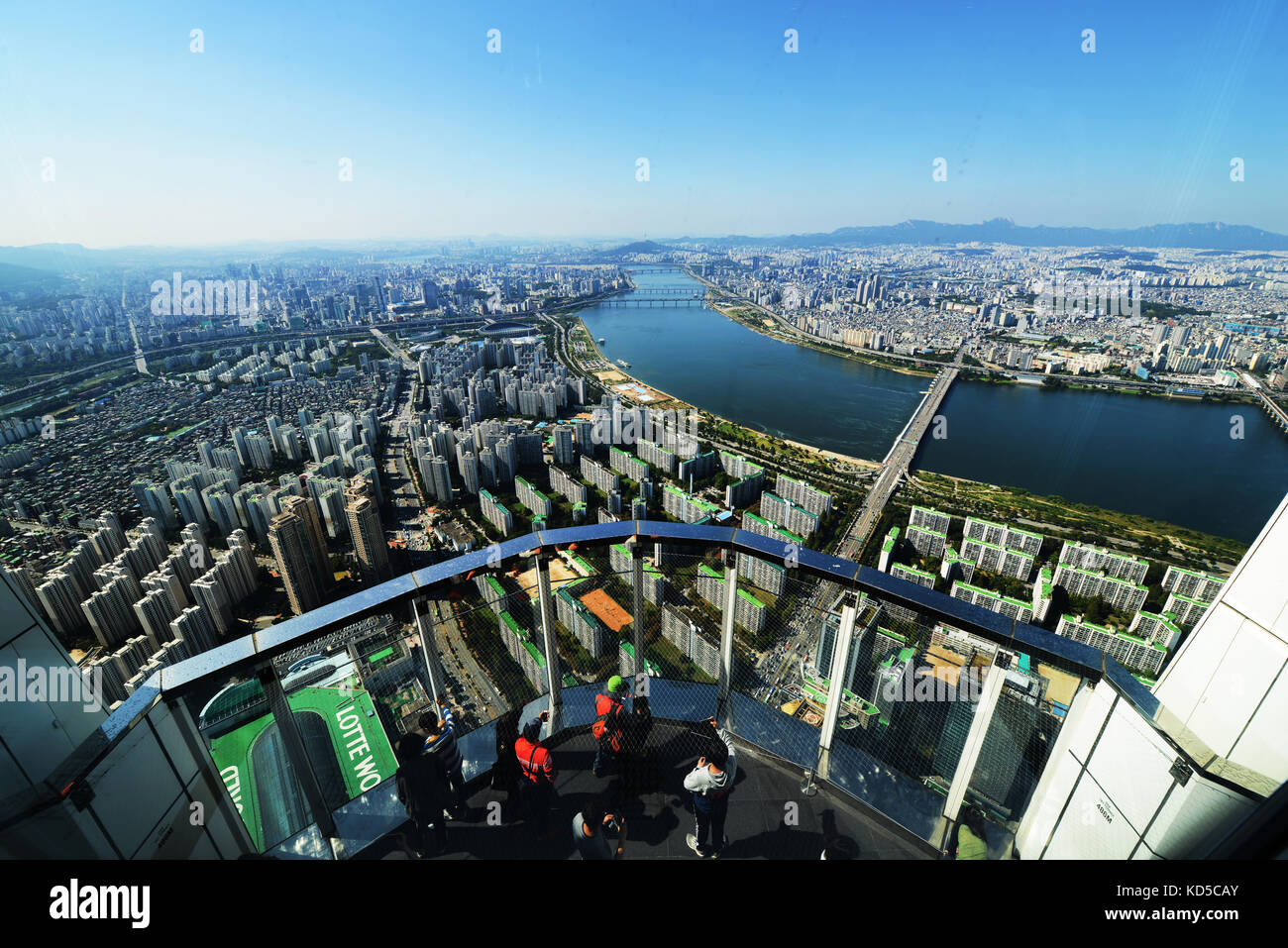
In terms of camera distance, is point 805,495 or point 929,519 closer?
point 929,519

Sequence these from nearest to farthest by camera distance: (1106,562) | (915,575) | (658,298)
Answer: (915,575) < (1106,562) < (658,298)

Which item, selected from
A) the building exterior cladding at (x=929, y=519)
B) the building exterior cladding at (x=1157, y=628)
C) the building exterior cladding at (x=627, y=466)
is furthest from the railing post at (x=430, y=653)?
the building exterior cladding at (x=627, y=466)

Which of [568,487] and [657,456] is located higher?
[657,456]

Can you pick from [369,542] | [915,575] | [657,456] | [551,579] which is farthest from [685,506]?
[551,579]

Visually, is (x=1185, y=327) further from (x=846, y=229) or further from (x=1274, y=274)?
(x=846, y=229)

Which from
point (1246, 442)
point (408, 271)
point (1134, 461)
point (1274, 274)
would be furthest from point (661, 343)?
point (1274, 274)

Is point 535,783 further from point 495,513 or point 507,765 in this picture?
point 495,513

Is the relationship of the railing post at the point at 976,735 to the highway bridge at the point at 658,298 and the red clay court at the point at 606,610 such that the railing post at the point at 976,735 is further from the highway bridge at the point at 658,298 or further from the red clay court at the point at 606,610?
the highway bridge at the point at 658,298
